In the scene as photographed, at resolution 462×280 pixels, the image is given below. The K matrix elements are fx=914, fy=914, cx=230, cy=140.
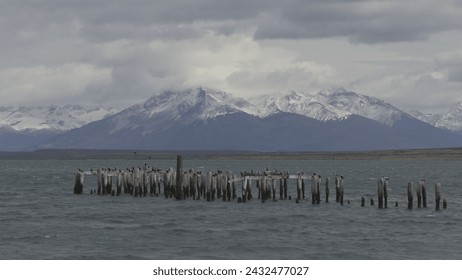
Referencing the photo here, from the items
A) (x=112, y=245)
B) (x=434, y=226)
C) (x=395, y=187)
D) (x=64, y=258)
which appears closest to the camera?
(x=64, y=258)

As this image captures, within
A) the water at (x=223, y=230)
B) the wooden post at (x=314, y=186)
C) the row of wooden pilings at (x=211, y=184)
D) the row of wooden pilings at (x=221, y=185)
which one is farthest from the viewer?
the row of wooden pilings at (x=211, y=184)

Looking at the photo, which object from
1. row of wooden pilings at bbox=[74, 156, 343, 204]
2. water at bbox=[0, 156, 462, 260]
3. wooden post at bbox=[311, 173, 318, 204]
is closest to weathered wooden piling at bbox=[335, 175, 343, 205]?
row of wooden pilings at bbox=[74, 156, 343, 204]

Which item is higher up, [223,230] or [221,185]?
[221,185]

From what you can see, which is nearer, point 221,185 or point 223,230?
point 223,230

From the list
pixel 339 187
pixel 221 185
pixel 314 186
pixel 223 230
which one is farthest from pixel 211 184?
pixel 223 230

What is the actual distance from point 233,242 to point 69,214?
19245 millimetres

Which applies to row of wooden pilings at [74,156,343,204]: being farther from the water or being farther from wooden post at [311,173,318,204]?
the water

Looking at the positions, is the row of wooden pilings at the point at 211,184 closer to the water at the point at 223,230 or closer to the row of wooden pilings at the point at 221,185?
the row of wooden pilings at the point at 221,185

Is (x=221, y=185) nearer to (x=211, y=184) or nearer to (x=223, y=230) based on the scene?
(x=211, y=184)

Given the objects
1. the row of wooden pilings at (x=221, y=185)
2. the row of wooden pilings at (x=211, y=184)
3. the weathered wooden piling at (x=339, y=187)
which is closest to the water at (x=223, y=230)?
the weathered wooden piling at (x=339, y=187)

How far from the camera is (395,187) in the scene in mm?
101438

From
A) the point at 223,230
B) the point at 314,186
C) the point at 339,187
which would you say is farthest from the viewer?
the point at 339,187

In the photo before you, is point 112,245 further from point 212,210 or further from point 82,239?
point 212,210
